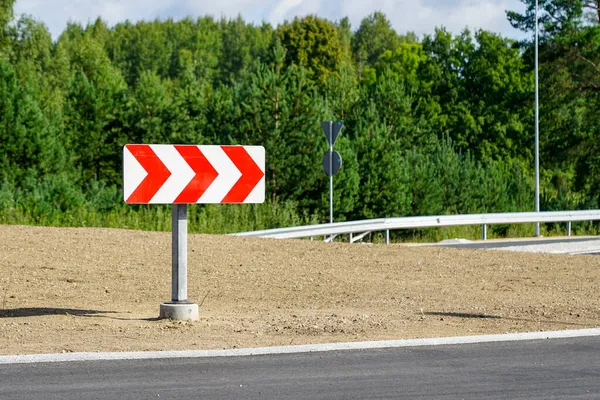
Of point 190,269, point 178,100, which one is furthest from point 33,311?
point 178,100

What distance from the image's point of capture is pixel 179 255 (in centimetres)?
896

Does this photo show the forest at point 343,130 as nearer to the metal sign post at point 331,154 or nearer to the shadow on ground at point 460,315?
the metal sign post at point 331,154

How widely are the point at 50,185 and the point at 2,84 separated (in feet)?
27.0

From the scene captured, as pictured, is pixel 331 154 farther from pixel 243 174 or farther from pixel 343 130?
pixel 343 130

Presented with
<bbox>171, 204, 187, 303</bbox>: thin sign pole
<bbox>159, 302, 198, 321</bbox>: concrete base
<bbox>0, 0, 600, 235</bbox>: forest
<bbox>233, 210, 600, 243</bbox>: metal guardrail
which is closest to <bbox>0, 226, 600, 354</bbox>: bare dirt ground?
<bbox>159, 302, 198, 321</bbox>: concrete base

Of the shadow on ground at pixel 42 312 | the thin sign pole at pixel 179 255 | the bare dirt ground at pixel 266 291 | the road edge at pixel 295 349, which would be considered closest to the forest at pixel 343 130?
the bare dirt ground at pixel 266 291

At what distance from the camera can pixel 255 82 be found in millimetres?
35344

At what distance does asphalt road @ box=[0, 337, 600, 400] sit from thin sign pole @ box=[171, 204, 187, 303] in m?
1.87

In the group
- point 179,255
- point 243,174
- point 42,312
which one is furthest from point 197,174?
point 42,312

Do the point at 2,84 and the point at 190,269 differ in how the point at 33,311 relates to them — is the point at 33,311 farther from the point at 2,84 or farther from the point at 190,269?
the point at 2,84

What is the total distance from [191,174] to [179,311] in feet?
4.12

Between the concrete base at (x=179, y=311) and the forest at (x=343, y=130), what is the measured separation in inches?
474

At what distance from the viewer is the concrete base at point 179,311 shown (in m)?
8.91

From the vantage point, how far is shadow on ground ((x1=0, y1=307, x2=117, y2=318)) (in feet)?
30.6
